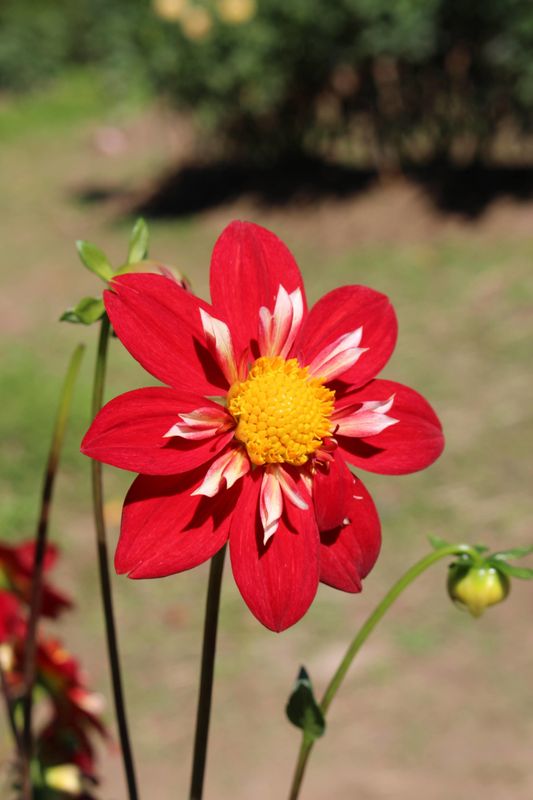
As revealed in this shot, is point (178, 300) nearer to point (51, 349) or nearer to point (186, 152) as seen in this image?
point (51, 349)

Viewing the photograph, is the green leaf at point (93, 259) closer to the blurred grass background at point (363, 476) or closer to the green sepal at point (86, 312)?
the green sepal at point (86, 312)

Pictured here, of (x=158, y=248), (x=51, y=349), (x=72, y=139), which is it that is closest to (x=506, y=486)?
(x=51, y=349)

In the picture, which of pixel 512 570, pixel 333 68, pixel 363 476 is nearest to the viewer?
pixel 512 570

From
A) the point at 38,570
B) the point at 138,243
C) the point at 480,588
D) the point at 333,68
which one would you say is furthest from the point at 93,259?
the point at 333,68

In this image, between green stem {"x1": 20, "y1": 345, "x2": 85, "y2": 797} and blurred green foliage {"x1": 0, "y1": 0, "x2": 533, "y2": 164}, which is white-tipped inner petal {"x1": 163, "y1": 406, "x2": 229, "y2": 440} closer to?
green stem {"x1": 20, "y1": 345, "x2": 85, "y2": 797}

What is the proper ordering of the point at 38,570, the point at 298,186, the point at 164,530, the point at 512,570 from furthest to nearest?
the point at 298,186
the point at 38,570
the point at 512,570
the point at 164,530

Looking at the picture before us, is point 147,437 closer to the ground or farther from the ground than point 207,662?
farther from the ground

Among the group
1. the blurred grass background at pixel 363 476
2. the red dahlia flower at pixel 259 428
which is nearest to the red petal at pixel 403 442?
the red dahlia flower at pixel 259 428

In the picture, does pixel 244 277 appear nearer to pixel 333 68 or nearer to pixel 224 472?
pixel 224 472
